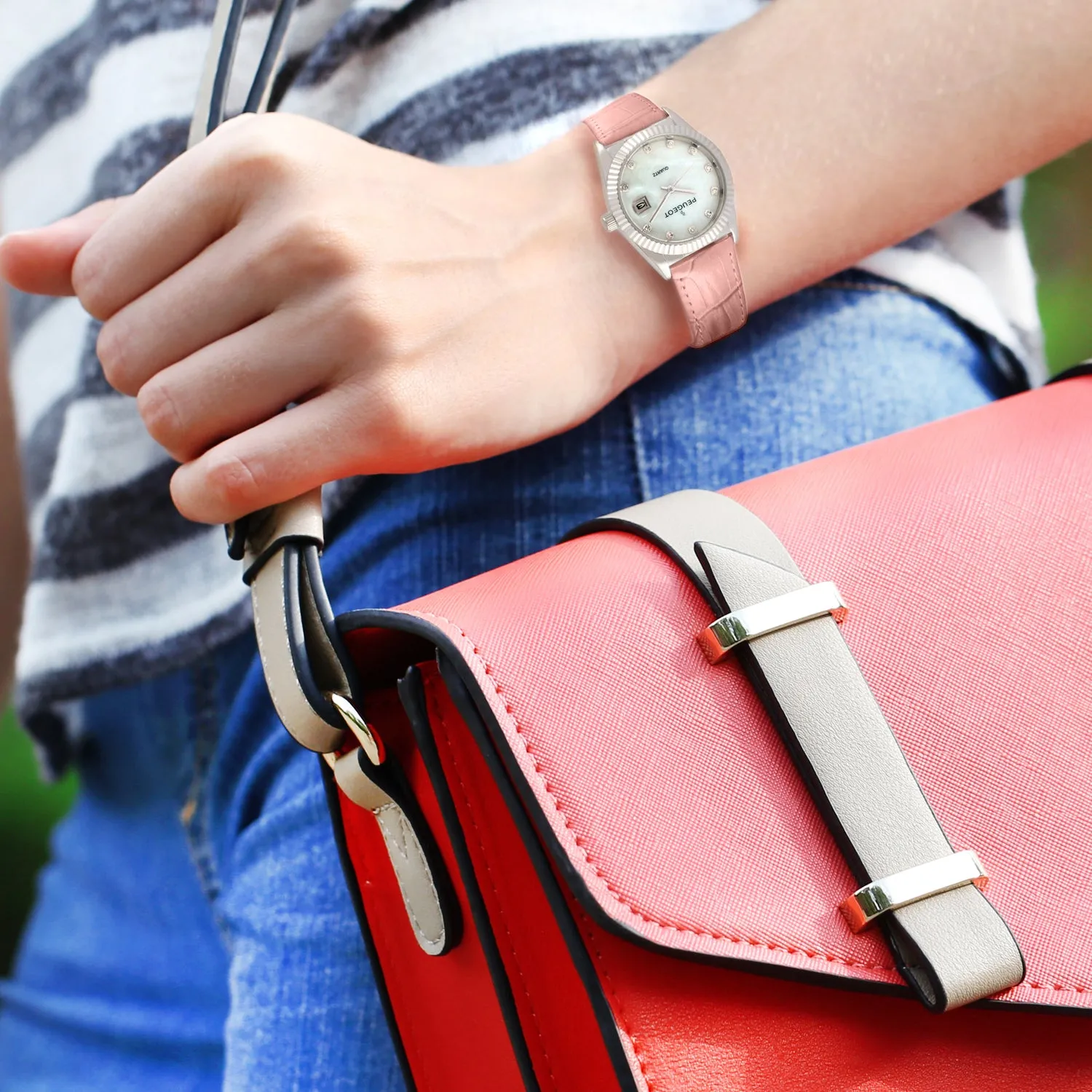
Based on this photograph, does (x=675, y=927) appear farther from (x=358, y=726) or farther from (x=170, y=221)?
(x=170, y=221)

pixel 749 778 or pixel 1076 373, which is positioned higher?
pixel 1076 373

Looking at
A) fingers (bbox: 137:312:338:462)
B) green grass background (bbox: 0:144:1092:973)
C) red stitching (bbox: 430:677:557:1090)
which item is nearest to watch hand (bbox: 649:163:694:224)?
fingers (bbox: 137:312:338:462)

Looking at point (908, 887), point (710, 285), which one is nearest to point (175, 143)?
point (710, 285)

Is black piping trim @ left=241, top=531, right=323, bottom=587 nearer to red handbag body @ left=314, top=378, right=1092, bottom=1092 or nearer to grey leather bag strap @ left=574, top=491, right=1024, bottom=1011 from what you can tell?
red handbag body @ left=314, top=378, right=1092, bottom=1092

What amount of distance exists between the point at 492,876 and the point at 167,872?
0.48 m

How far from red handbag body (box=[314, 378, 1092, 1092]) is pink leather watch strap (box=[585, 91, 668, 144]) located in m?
0.24

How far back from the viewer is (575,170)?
58 centimetres

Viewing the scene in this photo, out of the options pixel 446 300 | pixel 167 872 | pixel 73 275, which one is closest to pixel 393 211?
pixel 446 300

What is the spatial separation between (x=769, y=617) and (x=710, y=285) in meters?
0.23

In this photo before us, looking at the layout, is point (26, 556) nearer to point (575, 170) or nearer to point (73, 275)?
point (73, 275)

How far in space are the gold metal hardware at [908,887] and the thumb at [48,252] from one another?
52 cm

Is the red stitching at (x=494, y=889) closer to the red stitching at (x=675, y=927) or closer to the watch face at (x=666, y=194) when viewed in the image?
the red stitching at (x=675, y=927)

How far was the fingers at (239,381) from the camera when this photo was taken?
49cm

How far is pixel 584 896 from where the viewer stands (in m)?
0.37
